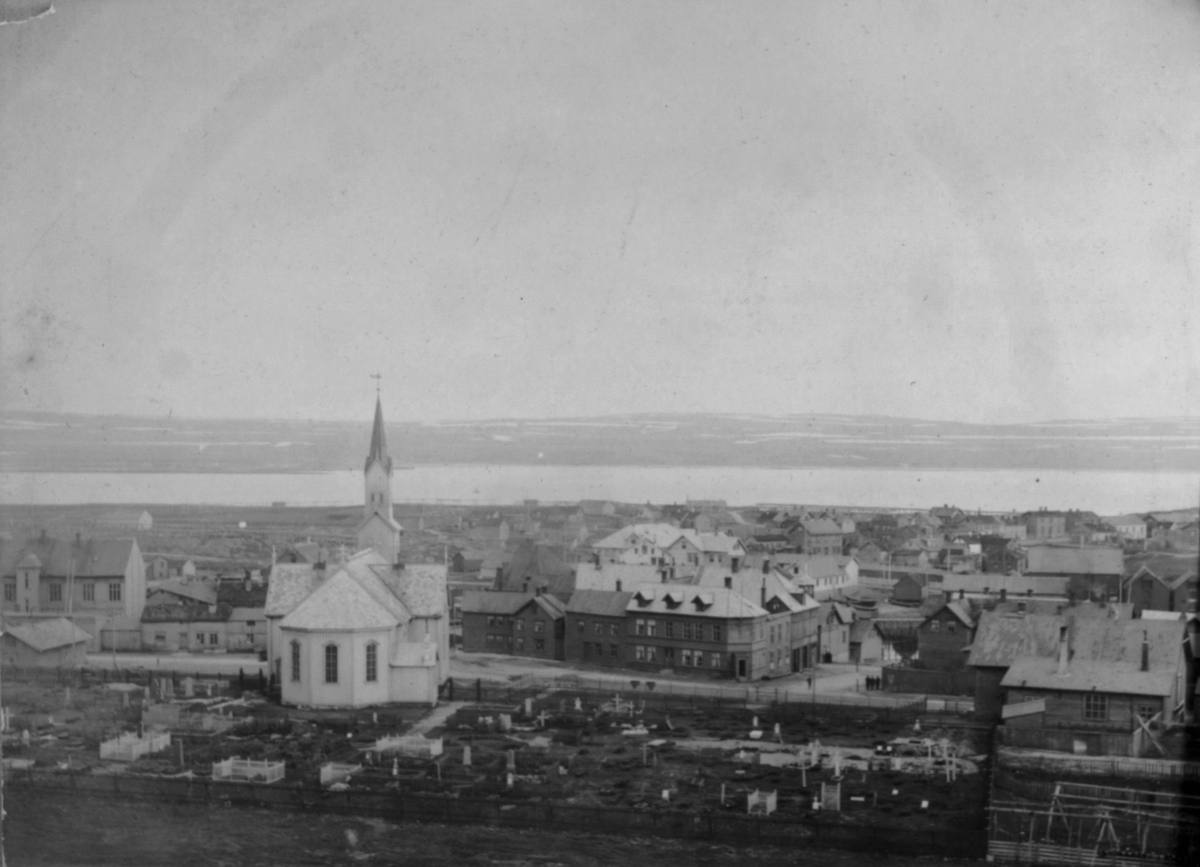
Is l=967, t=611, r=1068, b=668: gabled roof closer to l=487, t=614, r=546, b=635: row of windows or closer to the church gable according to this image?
l=487, t=614, r=546, b=635: row of windows

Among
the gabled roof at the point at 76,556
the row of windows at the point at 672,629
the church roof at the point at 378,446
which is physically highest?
the church roof at the point at 378,446

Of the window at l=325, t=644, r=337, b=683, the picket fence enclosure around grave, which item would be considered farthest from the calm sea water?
the picket fence enclosure around grave

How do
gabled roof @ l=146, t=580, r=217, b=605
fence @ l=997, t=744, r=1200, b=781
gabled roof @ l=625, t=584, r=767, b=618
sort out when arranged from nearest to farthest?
fence @ l=997, t=744, r=1200, b=781, gabled roof @ l=625, t=584, r=767, b=618, gabled roof @ l=146, t=580, r=217, b=605

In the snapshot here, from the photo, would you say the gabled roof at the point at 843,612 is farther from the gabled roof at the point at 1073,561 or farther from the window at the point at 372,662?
the window at the point at 372,662

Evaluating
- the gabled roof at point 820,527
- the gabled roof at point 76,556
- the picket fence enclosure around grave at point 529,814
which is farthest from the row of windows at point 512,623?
the gabled roof at point 76,556

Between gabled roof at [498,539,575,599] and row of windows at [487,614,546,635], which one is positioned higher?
gabled roof at [498,539,575,599]

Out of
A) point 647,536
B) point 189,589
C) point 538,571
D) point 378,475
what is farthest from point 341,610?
point 647,536

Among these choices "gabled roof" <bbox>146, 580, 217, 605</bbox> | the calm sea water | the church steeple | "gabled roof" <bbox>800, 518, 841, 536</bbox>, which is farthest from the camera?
"gabled roof" <bbox>146, 580, 217, 605</bbox>

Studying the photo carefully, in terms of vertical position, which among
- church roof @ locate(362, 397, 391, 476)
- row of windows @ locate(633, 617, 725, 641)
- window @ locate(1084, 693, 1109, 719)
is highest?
church roof @ locate(362, 397, 391, 476)
